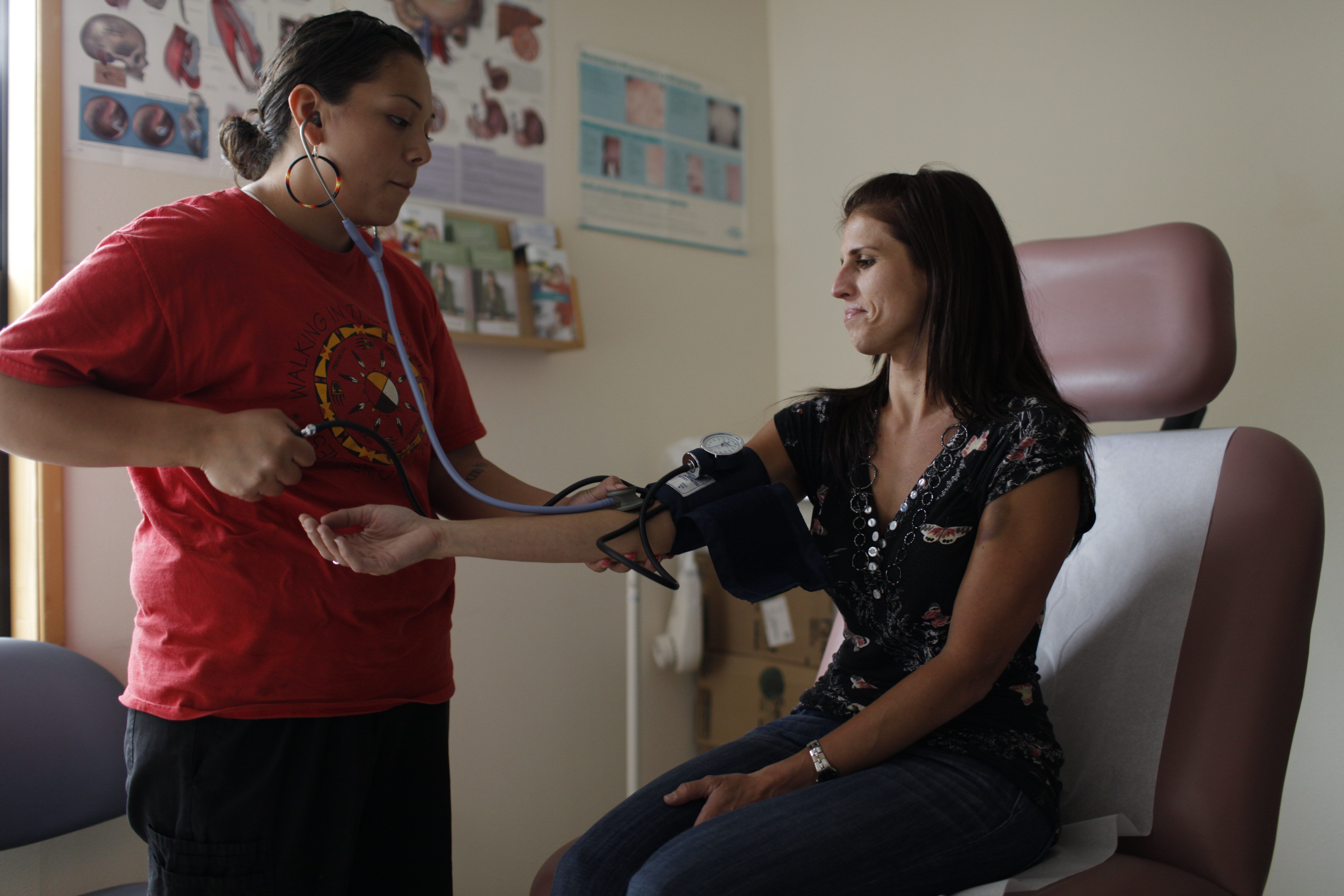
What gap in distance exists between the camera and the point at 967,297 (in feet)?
3.89

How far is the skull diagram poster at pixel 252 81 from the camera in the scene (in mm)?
1671

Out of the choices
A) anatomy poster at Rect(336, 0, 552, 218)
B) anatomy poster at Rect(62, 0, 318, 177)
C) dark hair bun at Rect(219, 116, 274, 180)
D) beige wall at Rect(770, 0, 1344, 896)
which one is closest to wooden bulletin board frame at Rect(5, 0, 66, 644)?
anatomy poster at Rect(62, 0, 318, 177)

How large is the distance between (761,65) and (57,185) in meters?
1.84

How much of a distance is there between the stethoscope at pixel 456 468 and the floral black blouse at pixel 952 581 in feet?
0.74

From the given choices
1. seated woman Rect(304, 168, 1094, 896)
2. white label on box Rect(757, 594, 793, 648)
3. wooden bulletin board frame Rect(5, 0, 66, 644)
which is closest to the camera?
seated woman Rect(304, 168, 1094, 896)

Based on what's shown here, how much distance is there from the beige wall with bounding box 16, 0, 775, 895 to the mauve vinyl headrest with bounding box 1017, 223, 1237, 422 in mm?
1161

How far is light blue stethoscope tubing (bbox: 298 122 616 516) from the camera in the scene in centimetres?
102

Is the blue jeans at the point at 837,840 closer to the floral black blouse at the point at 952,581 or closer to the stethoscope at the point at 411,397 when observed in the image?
the floral black blouse at the point at 952,581

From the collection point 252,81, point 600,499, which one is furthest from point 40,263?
point 600,499

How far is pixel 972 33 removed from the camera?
2.26 meters

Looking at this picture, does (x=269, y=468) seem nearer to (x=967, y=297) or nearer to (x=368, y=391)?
(x=368, y=391)

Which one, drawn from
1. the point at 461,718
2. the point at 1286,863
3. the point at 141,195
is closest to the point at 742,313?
the point at 461,718

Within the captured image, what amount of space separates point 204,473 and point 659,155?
1.80 meters

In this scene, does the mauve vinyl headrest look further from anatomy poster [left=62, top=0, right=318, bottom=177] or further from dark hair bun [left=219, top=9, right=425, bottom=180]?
anatomy poster [left=62, top=0, right=318, bottom=177]
